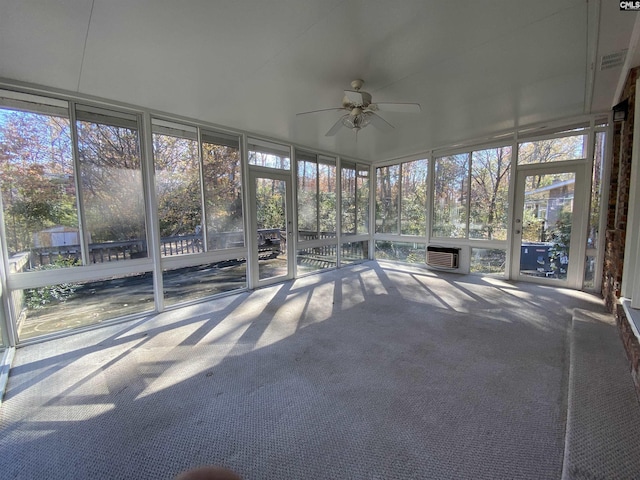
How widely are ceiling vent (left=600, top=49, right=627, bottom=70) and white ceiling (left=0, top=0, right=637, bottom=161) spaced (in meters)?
0.05

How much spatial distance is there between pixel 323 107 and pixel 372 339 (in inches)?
114

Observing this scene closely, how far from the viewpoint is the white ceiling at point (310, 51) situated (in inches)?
72.9

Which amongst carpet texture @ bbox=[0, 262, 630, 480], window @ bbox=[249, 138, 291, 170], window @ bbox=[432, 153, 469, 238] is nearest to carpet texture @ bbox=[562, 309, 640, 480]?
carpet texture @ bbox=[0, 262, 630, 480]

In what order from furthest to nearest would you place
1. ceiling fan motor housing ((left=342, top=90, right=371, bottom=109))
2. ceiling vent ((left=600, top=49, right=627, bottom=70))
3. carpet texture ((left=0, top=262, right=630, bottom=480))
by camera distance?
ceiling fan motor housing ((left=342, top=90, right=371, bottom=109))
ceiling vent ((left=600, top=49, right=627, bottom=70))
carpet texture ((left=0, top=262, right=630, bottom=480))

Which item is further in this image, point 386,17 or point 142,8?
point 386,17

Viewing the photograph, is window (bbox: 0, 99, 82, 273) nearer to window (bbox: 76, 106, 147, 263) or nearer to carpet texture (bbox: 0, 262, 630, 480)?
window (bbox: 76, 106, 147, 263)

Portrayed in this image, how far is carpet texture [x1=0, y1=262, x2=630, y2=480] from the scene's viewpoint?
1390 millimetres

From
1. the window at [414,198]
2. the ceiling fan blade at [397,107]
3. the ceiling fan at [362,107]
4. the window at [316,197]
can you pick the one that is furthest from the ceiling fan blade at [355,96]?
the window at [414,198]

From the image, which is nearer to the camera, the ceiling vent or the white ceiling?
the white ceiling

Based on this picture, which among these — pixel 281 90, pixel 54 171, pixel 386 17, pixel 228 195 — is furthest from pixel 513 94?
pixel 54 171

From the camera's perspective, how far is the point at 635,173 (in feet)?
8.36

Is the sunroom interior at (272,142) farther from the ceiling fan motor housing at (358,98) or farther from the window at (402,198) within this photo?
the window at (402,198)

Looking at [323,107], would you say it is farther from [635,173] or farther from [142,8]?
[635,173]

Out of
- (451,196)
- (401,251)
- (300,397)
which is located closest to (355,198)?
(401,251)
